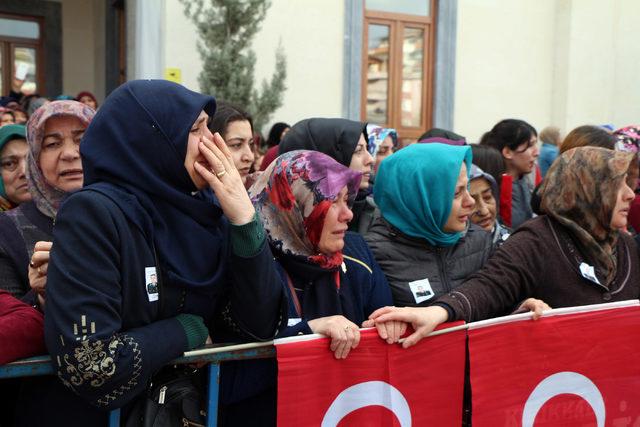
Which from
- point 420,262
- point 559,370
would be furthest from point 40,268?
point 559,370

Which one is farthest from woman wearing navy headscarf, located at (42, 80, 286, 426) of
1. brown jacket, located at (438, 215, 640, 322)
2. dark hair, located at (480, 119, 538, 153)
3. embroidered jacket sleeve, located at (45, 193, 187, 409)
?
dark hair, located at (480, 119, 538, 153)

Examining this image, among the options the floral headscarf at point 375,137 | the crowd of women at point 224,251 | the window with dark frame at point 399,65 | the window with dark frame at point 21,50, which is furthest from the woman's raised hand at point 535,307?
the window with dark frame at point 21,50

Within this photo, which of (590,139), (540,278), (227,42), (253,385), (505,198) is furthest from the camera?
(227,42)

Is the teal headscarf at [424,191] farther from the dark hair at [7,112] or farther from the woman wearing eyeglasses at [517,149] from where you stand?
the dark hair at [7,112]

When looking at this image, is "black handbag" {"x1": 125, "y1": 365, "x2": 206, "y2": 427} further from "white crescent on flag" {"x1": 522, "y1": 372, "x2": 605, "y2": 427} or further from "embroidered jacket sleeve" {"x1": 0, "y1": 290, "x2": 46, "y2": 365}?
"white crescent on flag" {"x1": 522, "y1": 372, "x2": 605, "y2": 427}

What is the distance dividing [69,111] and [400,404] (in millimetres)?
1738

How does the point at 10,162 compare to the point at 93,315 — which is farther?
the point at 10,162

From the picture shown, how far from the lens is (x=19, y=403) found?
2.03 metres

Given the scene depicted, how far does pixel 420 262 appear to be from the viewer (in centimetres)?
298

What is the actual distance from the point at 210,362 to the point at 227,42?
711cm

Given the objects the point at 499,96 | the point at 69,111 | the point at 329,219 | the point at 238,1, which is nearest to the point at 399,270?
the point at 329,219

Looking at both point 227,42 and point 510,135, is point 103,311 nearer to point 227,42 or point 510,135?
point 510,135

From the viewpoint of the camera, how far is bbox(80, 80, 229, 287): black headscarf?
77.1 inches

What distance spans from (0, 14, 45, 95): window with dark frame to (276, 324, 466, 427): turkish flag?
11.8 m
